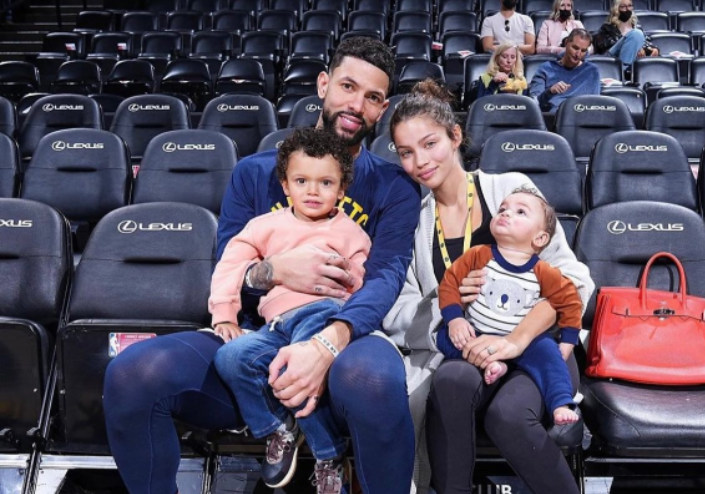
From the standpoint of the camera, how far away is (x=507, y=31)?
732 cm

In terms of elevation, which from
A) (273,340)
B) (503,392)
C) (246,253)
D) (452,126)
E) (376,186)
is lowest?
(503,392)

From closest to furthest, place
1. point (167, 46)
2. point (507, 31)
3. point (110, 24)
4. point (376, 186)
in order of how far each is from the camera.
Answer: point (376, 186)
point (507, 31)
point (167, 46)
point (110, 24)

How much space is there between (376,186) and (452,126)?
0.30 metres

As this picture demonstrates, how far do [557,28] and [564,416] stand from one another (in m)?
5.87

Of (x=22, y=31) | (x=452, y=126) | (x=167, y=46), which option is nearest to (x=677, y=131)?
(x=452, y=126)

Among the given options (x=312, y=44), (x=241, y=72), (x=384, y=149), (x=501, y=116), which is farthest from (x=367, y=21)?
(x=384, y=149)

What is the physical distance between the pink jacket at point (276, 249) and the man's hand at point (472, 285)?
285 millimetres

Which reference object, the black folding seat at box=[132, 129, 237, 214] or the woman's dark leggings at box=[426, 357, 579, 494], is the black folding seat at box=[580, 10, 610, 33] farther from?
the woman's dark leggings at box=[426, 357, 579, 494]

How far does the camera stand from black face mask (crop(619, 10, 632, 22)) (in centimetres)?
683

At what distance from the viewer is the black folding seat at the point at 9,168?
3.76 metres

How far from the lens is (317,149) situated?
2148mm

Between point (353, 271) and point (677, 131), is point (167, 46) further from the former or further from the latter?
point (353, 271)

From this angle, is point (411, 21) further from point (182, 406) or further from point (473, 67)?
point (182, 406)

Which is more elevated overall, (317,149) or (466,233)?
(317,149)
